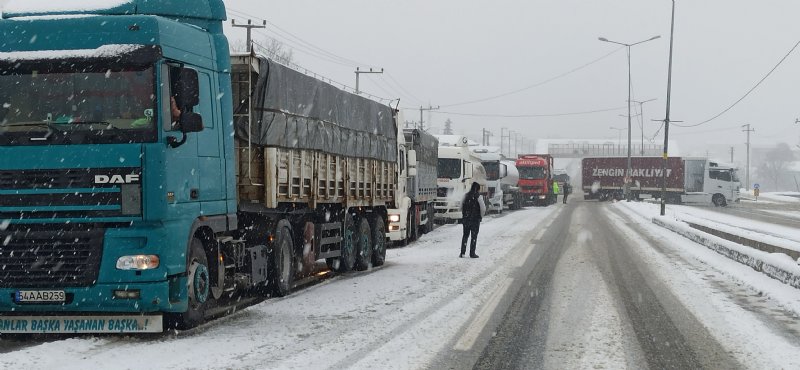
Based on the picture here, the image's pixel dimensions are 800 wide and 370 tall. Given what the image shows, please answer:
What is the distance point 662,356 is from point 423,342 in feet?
7.28

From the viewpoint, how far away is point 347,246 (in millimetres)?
15234

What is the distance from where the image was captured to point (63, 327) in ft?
27.1

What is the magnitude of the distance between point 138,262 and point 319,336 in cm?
191

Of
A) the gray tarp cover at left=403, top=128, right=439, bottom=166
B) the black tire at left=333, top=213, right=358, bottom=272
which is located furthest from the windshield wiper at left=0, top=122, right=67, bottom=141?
the gray tarp cover at left=403, top=128, right=439, bottom=166

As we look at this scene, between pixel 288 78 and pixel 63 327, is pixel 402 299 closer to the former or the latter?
pixel 288 78

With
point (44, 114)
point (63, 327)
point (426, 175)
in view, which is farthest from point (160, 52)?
point (426, 175)

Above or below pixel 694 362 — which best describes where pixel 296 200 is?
above

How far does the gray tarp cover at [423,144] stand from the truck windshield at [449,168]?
4.27 meters

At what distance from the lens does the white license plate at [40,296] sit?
8117 millimetres

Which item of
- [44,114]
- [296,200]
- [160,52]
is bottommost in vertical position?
[296,200]

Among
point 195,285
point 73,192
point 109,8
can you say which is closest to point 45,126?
point 73,192

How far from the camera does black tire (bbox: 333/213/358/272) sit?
1504 cm

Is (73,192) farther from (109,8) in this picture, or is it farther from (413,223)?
(413,223)

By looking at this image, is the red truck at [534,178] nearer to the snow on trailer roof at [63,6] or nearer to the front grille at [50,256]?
the snow on trailer roof at [63,6]
